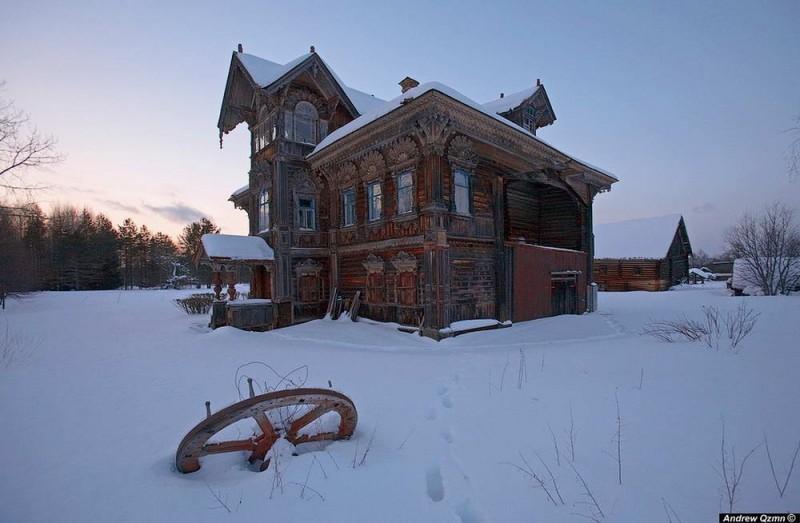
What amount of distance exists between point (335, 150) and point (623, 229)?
33.3 meters

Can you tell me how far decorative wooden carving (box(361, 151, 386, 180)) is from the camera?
40.3 feet

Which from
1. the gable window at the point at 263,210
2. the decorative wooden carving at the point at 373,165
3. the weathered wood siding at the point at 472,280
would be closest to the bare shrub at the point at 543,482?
the weathered wood siding at the point at 472,280

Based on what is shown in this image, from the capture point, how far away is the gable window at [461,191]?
11469 millimetres

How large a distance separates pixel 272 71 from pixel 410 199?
966 cm

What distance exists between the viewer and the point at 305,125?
1501cm

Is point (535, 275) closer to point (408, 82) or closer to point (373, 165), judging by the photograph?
point (373, 165)

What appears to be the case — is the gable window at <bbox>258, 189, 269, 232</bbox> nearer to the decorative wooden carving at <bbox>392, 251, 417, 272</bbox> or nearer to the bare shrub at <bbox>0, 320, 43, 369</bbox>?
the decorative wooden carving at <bbox>392, 251, 417, 272</bbox>

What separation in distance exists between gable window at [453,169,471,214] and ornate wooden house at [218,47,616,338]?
51 mm

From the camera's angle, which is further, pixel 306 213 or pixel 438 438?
pixel 306 213

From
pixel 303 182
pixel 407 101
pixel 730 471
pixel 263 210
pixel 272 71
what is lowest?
pixel 730 471

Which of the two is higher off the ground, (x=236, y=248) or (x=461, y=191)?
(x=461, y=191)

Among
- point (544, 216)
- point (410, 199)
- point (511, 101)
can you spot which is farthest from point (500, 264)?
point (511, 101)

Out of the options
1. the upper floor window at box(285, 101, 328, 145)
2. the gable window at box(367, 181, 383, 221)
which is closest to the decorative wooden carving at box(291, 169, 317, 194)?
the upper floor window at box(285, 101, 328, 145)

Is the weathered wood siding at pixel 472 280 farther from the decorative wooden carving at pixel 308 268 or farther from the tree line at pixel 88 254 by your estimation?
the tree line at pixel 88 254
